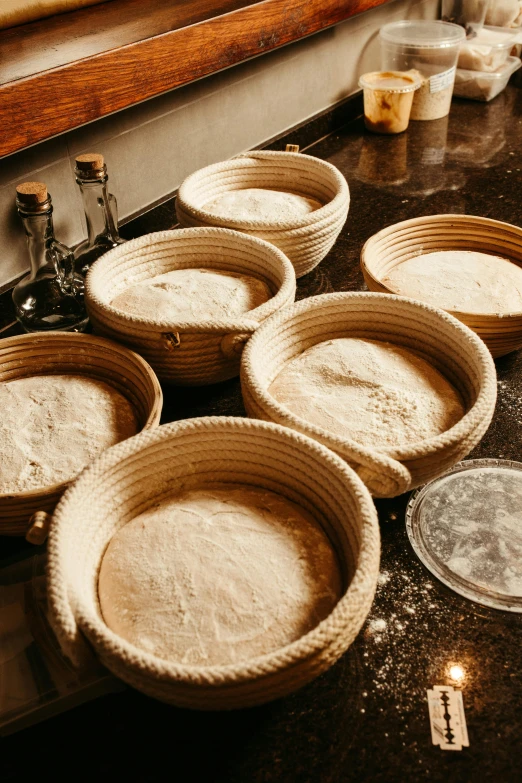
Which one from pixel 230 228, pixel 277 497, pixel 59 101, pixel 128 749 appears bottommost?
pixel 128 749

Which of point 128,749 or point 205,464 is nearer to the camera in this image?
point 128,749

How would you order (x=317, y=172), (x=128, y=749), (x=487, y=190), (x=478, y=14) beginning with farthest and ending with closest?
(x=478, y=14)
(x=487, y=190)
(x=317, y=172)
(x=128, y=749)

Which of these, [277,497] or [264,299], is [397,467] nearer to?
→ [277,497]

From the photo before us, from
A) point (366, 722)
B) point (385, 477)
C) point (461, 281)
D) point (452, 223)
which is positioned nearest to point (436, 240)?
point (452, 223)

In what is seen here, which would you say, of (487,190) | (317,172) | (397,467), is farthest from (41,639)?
(487,190)

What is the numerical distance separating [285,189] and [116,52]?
531 millimetres

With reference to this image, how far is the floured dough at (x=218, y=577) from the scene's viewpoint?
68 cm

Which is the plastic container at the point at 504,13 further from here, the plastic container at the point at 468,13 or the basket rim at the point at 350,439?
the basket rim at the point at 350,439

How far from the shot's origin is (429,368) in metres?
1.03

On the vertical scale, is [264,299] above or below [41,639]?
above

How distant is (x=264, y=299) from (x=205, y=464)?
0.43 m

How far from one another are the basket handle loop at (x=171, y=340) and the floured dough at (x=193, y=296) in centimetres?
10

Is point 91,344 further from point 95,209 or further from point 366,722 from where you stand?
point 366,722

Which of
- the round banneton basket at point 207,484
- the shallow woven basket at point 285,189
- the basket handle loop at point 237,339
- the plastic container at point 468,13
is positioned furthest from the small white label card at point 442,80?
the round banneton basket at point 207,484
